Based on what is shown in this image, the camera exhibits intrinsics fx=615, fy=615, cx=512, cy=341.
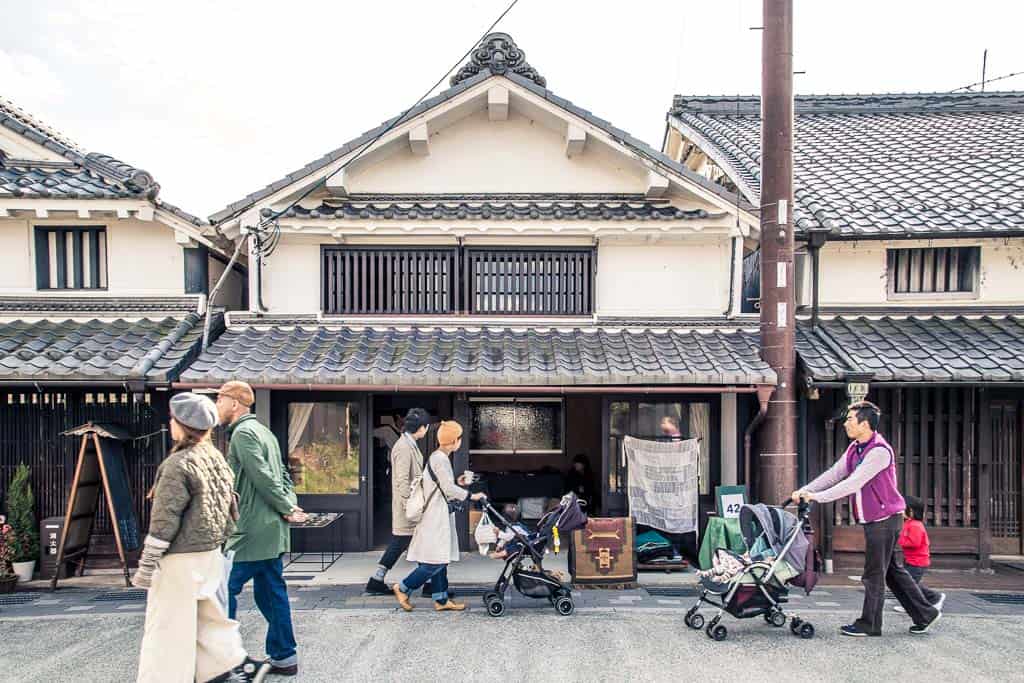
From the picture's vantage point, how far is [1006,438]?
9344 millimetres

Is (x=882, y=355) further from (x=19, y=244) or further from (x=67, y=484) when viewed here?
(x=19, y=244)

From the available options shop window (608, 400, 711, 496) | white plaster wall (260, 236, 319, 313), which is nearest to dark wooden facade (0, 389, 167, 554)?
white plaster wall (260, 236, 319, 313)

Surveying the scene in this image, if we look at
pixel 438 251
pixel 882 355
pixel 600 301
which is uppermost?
pixel 438 251

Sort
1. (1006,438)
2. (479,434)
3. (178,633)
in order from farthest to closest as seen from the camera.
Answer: (479,434), (1006,438), (178,633)

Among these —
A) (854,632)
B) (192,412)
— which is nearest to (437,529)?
(192,412)

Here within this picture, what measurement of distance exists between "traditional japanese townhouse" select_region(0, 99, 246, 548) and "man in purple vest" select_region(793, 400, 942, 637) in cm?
812

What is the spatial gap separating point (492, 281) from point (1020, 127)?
1270 cm

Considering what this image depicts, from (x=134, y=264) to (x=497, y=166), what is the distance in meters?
5.87

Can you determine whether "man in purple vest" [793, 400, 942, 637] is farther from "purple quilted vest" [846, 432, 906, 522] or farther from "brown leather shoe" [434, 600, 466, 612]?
"brown leather shoe" [434, 600, 466, 612]

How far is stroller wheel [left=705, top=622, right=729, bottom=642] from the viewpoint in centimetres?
611

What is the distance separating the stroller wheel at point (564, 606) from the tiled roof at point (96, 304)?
696 cm

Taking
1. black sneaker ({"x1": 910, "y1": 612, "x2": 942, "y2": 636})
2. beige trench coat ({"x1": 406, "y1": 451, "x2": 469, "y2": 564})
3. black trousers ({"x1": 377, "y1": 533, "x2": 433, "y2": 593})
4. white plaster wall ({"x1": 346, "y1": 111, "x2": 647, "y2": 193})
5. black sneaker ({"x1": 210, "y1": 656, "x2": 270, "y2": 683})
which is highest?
white plaster wall ({"x1": 346, "y1": 111, "x2": 647, "y2": 193})

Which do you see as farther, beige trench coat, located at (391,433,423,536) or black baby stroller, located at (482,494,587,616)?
beige trench coat, located at (391,433,423,536)

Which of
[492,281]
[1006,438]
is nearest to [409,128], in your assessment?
[492,281]
